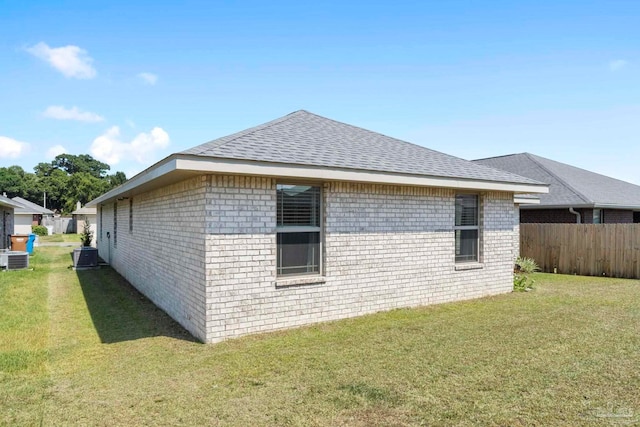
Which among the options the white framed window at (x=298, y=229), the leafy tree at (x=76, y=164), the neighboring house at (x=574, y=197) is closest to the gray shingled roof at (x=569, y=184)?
the neighboring house at (x=574, y=197)

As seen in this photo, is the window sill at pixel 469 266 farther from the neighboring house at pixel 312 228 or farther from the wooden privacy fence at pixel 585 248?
the wooden privacy fence at pixel 585 248

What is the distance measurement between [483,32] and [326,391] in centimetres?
1012

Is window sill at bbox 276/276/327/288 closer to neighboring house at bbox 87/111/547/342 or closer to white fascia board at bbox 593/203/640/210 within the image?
neighboring house at bbox 87/111/547/342

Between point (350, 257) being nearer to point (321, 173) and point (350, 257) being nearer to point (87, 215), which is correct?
point (321, 173)

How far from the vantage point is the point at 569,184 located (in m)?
17.8

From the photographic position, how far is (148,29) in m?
10.8

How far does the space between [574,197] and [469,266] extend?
1017 cm

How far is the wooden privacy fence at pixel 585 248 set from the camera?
13.5 metres

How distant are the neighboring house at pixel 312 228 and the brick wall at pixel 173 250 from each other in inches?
1.5

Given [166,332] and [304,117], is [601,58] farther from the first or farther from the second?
[166,332]

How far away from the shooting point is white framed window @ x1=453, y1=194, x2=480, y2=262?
9.37 m

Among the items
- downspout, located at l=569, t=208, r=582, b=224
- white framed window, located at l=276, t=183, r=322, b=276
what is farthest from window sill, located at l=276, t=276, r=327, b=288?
downspout, located at l=569, t=208, r=582, b=224

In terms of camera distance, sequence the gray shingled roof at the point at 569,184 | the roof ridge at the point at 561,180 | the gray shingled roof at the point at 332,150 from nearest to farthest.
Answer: the gray shingled roof at the point at 332,150, the roof ridge at the point at 561,180, the gray shingled roof at the point at 569,184

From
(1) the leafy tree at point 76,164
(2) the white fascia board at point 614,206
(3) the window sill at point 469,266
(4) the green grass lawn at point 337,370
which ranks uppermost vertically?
(1) the leafy tree at point 76,164
